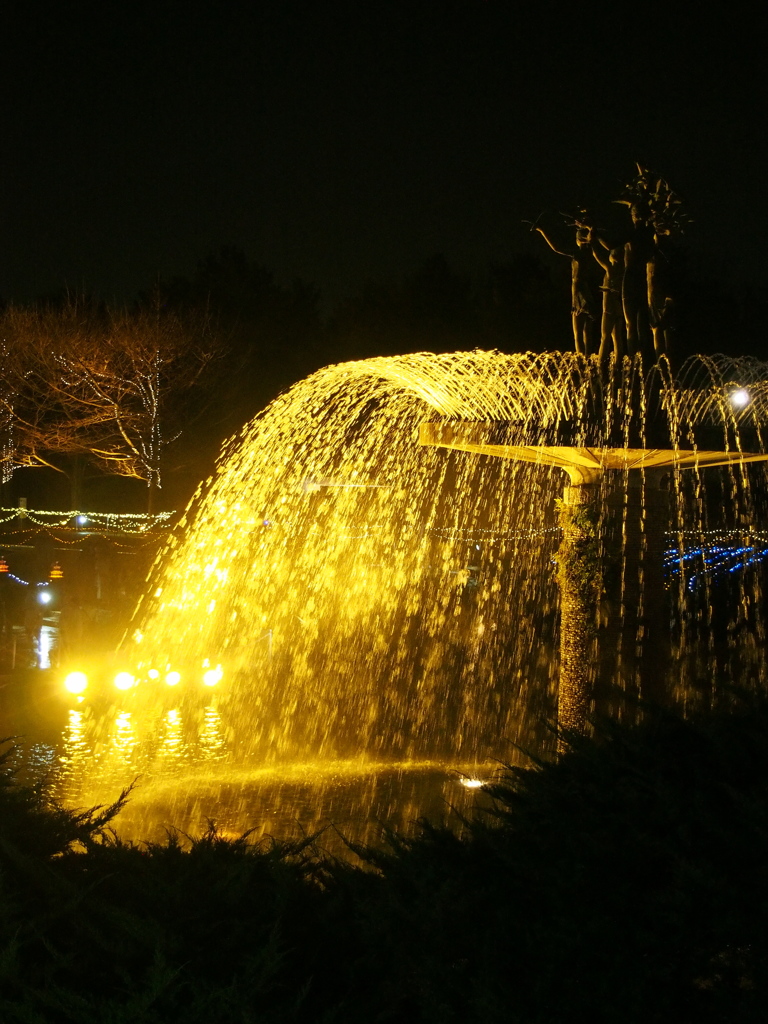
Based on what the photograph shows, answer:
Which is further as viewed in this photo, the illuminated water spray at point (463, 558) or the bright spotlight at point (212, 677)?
the bright spotlight at point (212, 677)

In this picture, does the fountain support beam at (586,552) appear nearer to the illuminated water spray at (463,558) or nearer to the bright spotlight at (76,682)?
the illuminated water spray at (463,558)

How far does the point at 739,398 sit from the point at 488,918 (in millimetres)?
6365

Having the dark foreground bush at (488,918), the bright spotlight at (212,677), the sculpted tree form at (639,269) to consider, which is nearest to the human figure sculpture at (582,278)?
the sculpted tree form at (639,269)

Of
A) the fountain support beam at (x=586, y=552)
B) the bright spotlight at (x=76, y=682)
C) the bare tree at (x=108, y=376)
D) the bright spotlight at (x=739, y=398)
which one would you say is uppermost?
the bare tree at (x=108, y=376)

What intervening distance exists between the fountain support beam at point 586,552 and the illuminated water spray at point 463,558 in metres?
0.02

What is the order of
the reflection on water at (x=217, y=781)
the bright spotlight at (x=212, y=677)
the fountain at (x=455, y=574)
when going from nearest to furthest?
the reflection on water at (x=217, y=781), the fountain at (x=455, y=574), the bright spotlight at (x=212, y=677)

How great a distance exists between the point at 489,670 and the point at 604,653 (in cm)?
744

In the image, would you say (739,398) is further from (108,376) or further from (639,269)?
(108,376)

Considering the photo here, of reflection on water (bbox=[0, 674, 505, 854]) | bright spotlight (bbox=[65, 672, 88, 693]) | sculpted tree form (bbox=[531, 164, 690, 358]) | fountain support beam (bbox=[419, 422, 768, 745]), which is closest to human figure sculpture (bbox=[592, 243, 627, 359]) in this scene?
sculpted tree form (bbox=[531, 164, 690, 358])

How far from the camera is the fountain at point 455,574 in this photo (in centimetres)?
760

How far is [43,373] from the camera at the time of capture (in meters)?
→ 25.2

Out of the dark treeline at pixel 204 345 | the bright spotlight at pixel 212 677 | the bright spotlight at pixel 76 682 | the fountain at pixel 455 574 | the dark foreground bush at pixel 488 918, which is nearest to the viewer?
the dark foreground bush at pixel 488 918

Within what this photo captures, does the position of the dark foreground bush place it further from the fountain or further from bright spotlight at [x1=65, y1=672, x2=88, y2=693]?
bright spotlight at [x1=65, y1=672, x2=88, y2=693]

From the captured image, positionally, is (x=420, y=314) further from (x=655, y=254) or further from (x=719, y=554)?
(x=655, y=254)
